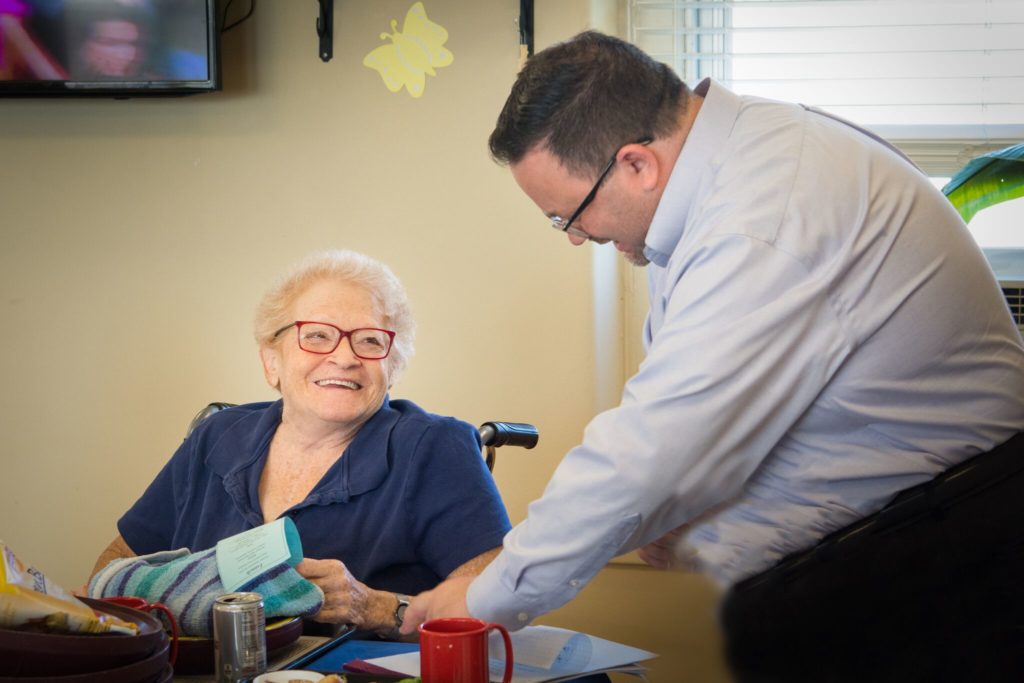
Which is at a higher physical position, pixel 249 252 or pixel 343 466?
pixel 249 252

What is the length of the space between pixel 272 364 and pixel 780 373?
3.93ft

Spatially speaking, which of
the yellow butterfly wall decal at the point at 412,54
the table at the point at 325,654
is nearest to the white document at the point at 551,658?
the table at the point at 325,654

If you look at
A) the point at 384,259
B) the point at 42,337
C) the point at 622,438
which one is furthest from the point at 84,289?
the point at 622,438

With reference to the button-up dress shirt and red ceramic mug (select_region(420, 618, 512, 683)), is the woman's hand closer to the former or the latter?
the button-up dress shirt

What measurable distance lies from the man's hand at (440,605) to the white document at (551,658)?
0.24 feet

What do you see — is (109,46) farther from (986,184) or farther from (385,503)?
(986,184)

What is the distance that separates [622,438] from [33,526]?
2.08 m

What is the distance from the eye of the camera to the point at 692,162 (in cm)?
146

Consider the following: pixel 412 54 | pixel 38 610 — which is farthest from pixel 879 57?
pixel 38 610

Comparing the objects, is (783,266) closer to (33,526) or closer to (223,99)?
(223,99)

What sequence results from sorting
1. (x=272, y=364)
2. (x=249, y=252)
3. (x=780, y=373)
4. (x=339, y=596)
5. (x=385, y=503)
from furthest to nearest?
(x=249, y=252), (x=272, y=364), (x=385, y=503), (x=339, y=596), (x=780, y=373)

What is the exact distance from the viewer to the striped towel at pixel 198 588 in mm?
1567

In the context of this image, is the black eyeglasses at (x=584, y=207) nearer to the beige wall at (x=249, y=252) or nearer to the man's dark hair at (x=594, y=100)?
the man's dark hair at (x=594, y=100)

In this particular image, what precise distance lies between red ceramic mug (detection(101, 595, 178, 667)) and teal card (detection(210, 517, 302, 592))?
0.10 meters
